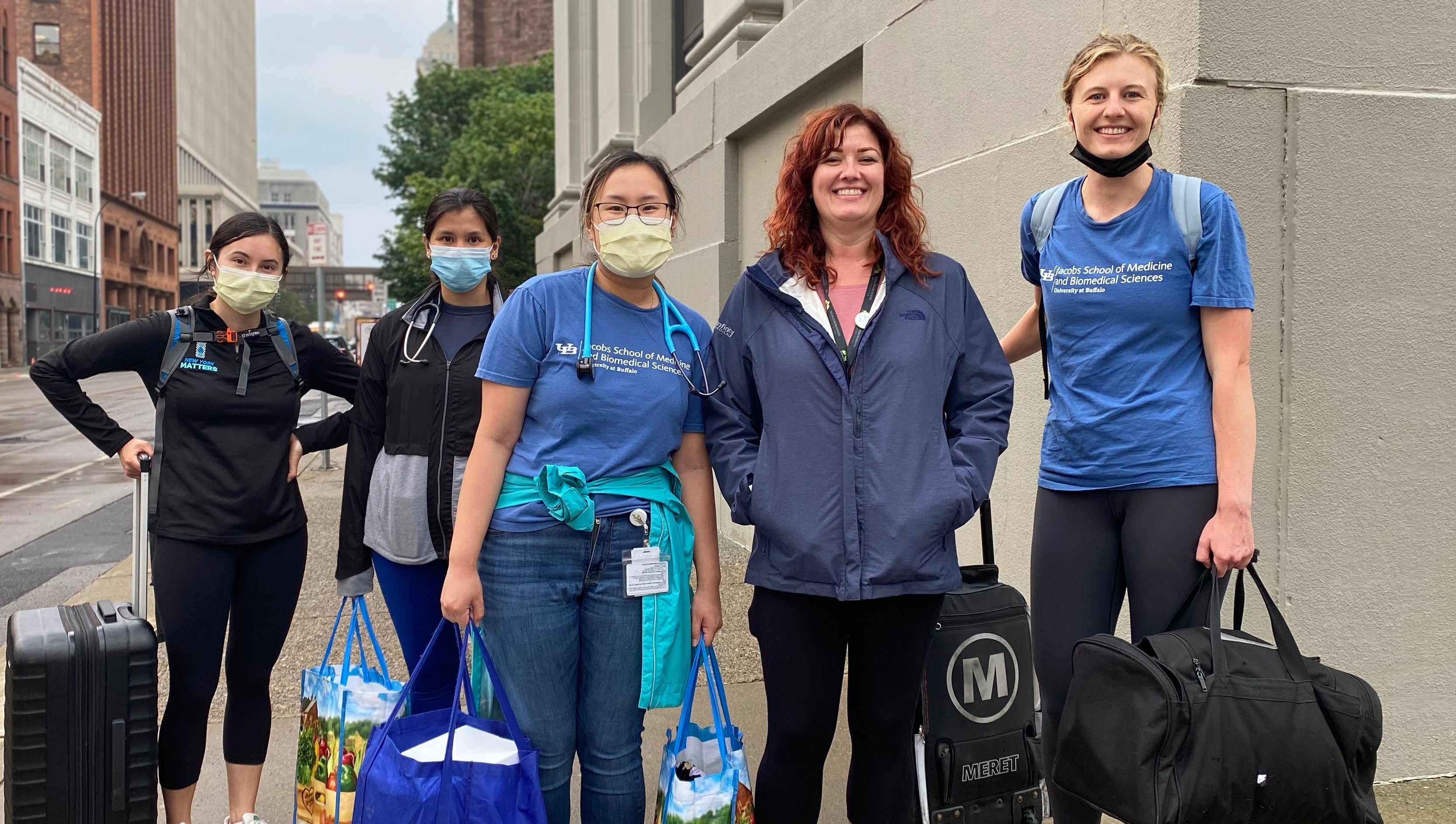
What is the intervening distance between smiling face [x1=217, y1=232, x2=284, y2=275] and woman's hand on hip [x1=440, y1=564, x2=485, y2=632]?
4.72 ft

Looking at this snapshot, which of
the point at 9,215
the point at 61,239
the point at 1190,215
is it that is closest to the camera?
the point at 1190,215

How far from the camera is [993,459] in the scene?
274cm

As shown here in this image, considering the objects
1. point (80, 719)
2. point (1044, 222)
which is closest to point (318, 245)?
point (80, 719)

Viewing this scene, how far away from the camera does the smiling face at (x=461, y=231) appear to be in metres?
3.67

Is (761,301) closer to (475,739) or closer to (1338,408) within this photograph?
(475,739)

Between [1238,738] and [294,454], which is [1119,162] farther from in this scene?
[294,454]

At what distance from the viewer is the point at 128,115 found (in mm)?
85750

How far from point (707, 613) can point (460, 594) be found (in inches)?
25.0

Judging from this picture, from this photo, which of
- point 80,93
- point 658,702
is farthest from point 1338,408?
point 80,93

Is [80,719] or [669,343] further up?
[669,343]

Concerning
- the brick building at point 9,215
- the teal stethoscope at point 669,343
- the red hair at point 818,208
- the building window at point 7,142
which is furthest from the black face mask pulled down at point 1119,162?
the building window at point 7,142

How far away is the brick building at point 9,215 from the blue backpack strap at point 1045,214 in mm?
61808

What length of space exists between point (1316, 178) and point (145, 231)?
98575 millimetres

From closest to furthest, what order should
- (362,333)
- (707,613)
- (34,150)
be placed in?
(707,613) → (362,333) → (34,150)
